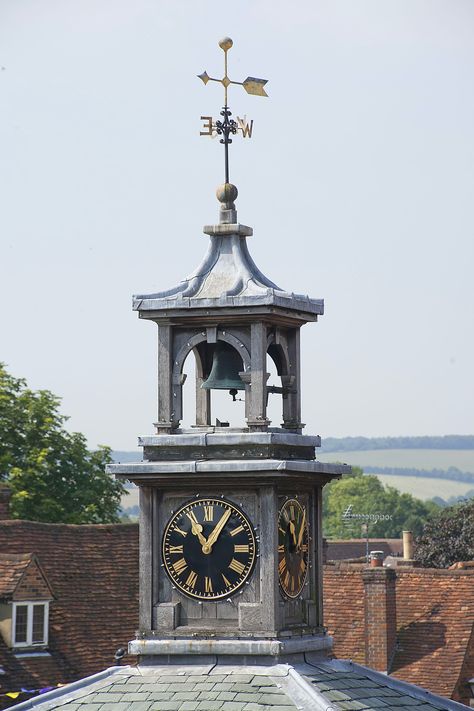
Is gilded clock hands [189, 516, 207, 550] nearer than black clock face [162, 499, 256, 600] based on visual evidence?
No

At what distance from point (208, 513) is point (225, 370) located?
6.84ft

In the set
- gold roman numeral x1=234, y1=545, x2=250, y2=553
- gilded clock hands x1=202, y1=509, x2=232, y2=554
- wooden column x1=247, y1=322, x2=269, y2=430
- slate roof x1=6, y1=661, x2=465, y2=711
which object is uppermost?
wooden column x1=247, y1=322, x2=269, y2=430

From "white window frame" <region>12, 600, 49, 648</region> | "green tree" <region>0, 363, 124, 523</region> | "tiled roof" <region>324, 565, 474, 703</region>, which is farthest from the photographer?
"green tree" <region>0, 363, 124, 523</region>

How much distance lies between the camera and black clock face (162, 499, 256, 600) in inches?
1233

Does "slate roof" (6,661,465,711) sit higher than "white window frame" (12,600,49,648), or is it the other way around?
"white window frame" (12,600,49,648)

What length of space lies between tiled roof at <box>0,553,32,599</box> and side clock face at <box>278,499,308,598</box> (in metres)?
21.0

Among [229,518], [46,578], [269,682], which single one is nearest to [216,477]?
[229,518]

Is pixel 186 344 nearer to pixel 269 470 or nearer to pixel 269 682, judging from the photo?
pixel 269 470

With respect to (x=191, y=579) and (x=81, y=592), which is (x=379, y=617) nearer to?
(x=81, y=592)

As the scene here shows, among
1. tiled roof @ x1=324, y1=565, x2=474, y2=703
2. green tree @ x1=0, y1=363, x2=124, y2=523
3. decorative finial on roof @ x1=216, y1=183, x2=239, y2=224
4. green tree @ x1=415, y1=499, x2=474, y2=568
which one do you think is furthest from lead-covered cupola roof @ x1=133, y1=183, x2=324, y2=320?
green tree @ x1=415, y1=499, x2=474, y2=568

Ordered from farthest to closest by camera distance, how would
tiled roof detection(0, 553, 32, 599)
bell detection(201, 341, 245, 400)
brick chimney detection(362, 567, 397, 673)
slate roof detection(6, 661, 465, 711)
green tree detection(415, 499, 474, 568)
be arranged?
green tree detection(415, 499, 474, 568)
brick chimney detection(362, 567, 397, 673)
tiled roof detection(0, 553, 32, 599)
bell detection(201, 341, 245, 400)
slate roof detection(6, 661, 465, 711)

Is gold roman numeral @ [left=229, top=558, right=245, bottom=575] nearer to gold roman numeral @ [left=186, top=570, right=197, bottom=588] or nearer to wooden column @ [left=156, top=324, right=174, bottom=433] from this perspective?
gold roman numeral @ [left=186, top=570, right=197, bottom=588]

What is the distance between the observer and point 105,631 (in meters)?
54.2

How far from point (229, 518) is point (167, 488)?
1.01 meters
